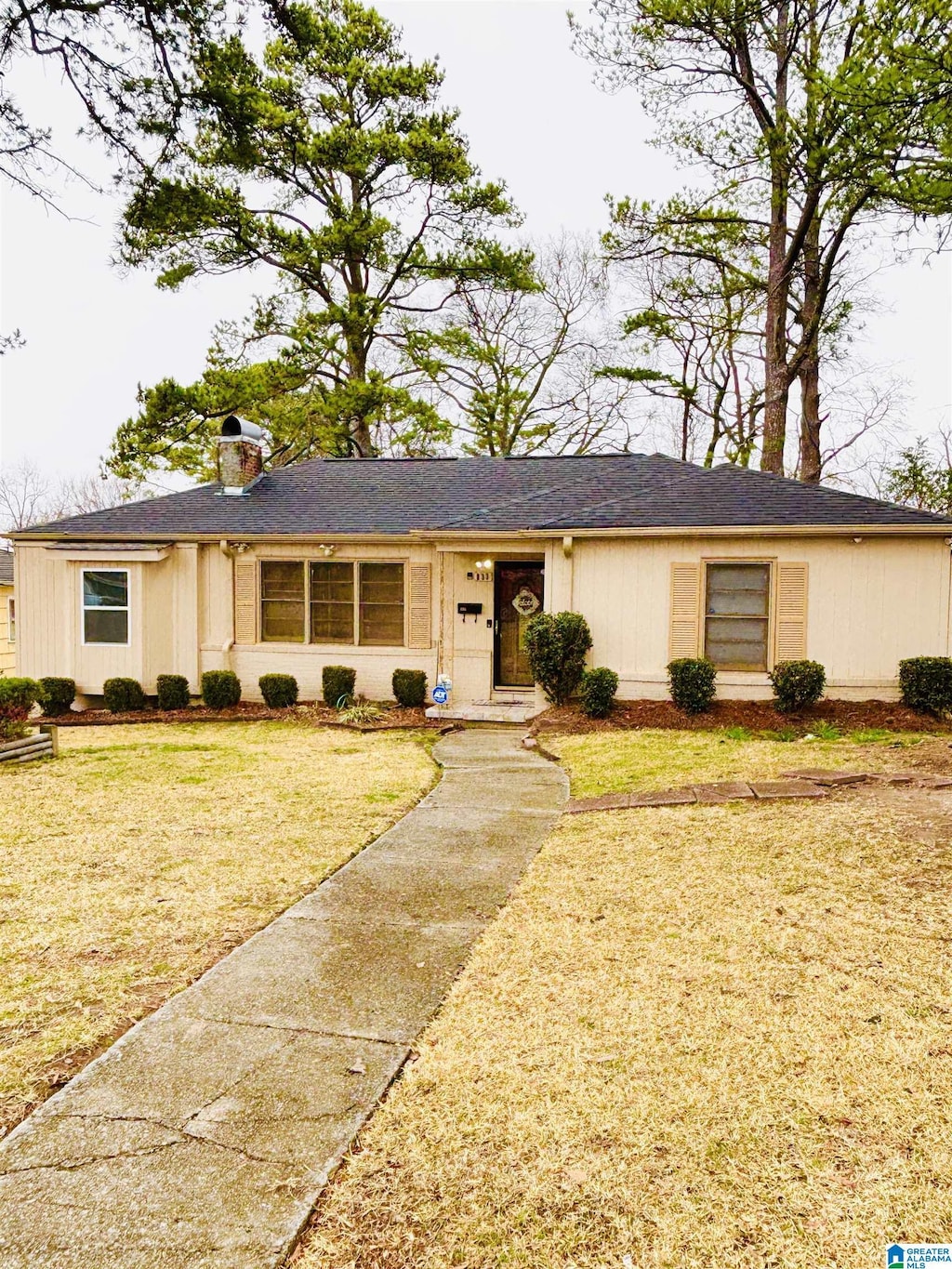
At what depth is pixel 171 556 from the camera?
38.5 feet

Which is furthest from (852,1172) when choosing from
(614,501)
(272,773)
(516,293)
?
(516,293)

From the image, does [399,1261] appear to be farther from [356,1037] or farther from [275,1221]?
[356,1037]

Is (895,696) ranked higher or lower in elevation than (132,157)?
lower

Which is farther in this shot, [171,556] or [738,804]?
[171,556]

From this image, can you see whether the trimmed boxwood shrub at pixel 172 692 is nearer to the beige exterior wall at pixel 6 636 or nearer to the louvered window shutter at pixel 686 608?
the louvered window shutter at pixel 686 608

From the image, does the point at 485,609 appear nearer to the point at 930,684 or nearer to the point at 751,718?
the point at 751,718

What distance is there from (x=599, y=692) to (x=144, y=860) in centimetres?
592

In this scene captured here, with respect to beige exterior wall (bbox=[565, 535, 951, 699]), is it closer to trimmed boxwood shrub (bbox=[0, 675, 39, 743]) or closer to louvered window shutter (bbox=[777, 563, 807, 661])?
louvered window shutter (bbox=[777, 563, 807, 661])

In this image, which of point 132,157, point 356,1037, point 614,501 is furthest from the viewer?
point 614,501

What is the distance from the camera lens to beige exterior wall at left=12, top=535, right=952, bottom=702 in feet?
30.5

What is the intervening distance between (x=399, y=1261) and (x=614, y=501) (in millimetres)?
9634

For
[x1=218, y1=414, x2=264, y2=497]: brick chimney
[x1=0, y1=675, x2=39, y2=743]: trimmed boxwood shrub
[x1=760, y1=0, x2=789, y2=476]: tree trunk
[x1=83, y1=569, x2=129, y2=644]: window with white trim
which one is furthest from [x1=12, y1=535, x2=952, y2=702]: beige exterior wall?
[x1=760, y1=0, x2=789, y2=476]: tree trunk

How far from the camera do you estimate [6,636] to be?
18891 millimetres

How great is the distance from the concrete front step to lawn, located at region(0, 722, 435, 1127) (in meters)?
1.67
